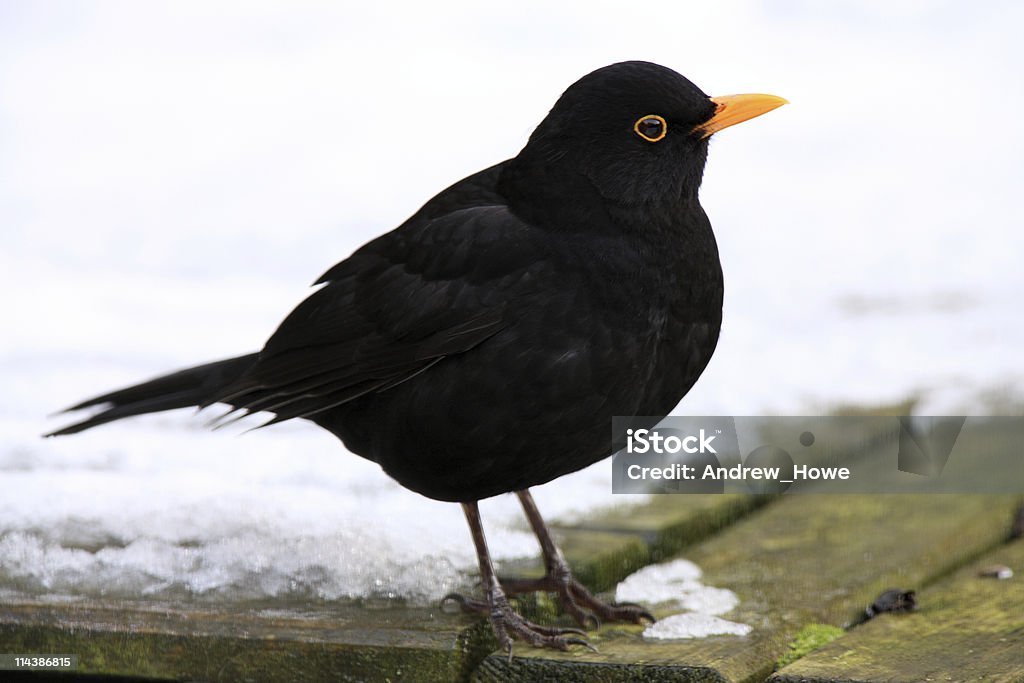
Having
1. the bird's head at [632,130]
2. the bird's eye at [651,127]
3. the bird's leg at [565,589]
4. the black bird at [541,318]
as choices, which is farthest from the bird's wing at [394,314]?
the bird's leg at [565,589]

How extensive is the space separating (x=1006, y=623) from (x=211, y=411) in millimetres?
3244

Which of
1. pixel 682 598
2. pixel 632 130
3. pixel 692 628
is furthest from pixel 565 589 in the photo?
pixel 632 130

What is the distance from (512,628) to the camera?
120 inches

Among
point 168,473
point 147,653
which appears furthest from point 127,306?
point 147,653

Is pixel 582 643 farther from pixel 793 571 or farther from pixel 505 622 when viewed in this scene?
pixel 793 571

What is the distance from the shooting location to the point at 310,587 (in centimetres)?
331

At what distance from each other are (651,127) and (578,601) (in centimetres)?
116

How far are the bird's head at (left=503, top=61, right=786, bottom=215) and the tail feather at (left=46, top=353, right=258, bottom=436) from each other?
45.2 inches

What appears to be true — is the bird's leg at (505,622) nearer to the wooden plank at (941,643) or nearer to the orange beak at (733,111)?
the wooden plank at (941,643)

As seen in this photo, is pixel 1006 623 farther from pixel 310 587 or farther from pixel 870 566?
pixel 310 587

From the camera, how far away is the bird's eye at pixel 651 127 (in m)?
3.18

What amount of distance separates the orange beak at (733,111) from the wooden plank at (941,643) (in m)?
1.21

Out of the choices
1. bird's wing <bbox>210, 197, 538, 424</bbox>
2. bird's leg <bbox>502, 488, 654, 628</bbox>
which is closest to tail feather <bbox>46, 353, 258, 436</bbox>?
bird's wing <bbox>210, 197, 538, 424</bbox>

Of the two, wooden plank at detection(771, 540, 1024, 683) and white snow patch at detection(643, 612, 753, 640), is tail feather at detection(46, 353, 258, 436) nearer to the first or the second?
white snow patch at detection(643, 612, 753, 640)
